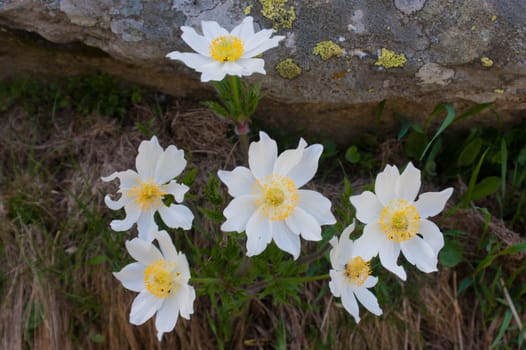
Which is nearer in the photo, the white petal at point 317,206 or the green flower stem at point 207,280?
the white petal at point 317,206

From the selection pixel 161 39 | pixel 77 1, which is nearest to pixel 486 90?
pixel 161 39

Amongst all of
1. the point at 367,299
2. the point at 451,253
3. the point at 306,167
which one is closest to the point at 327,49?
the point at 306,167

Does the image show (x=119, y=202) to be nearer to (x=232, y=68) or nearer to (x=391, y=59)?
(x=232, y=68)

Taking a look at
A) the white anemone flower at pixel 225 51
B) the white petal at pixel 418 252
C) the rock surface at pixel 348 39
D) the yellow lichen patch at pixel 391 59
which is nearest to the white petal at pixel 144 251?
the white anemone flower at pixel 225 51

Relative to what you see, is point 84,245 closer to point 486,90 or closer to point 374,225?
point 374,225

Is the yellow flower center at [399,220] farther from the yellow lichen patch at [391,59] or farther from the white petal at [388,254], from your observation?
the yellow lichen patch at [391,59]

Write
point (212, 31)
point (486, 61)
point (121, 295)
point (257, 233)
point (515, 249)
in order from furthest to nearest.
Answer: point (121, 295), point (515, 249), point (486, 61), point (212, 31), point (257, 233)
